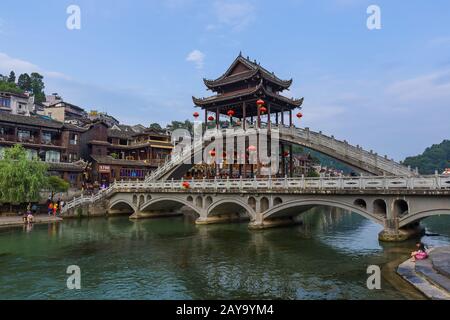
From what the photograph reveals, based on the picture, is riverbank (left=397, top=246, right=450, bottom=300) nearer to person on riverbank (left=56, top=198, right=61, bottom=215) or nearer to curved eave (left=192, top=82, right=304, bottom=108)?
curved eave (left=192, top=82, right=304, bottom=108)

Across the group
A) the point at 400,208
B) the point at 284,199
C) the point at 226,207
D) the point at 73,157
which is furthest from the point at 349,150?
the point at 73,157

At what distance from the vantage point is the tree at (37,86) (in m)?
116

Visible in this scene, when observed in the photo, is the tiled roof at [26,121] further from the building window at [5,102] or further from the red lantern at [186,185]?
the red lantern at [186,185]

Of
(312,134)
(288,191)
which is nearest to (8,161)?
(288,191)

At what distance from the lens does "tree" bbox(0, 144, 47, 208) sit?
39875 millimetres

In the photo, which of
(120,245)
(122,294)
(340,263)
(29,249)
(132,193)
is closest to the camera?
(122,294)

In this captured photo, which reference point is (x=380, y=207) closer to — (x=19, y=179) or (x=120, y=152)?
(x=19, y=179)

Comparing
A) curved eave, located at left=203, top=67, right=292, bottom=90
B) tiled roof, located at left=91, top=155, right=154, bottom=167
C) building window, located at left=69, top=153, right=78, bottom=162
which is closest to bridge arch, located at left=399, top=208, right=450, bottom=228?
curved eave, located at left=203, top=67, right=292, bottom=90

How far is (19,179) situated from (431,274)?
40.8 meters

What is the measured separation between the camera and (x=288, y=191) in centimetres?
3027

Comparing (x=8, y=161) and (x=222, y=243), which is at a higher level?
(x=8, y=161)

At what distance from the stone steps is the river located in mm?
415

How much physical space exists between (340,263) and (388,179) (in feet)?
24.1
